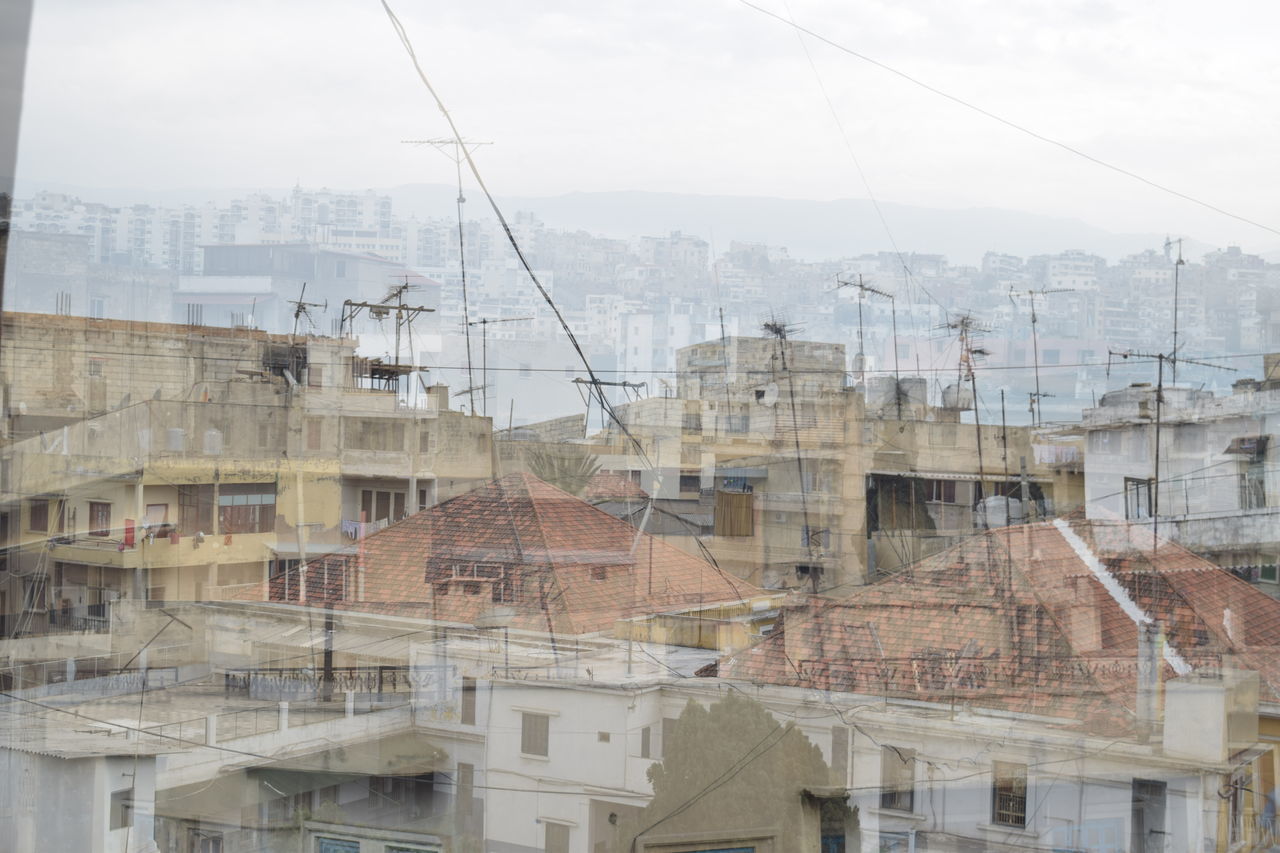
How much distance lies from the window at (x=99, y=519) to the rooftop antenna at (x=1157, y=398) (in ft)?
7.61

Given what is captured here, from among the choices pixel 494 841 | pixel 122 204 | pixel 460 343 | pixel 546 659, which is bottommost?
pixel 494 841

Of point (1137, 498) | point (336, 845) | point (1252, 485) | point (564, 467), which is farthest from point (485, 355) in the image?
point (1252, 485)

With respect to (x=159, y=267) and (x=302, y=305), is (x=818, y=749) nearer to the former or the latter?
(x=302, y=305)

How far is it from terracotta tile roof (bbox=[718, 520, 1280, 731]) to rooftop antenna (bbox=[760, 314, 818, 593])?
0.09 metres

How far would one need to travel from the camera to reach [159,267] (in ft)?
8.75

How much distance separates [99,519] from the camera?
105 inches

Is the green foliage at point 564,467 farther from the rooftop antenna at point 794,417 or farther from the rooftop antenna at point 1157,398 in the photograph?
the rooftop antenna at point 1157,398

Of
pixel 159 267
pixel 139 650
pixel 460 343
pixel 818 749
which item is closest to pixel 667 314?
pixel 460 343

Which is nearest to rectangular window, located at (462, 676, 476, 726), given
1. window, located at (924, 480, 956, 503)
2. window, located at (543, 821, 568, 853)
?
window, located at (543, 821, 568, 853)

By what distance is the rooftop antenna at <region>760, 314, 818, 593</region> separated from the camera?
2.53 meters

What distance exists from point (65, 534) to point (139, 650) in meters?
0.35

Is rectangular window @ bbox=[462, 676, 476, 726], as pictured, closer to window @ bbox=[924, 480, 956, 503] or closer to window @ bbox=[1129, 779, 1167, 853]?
window @ bbox=[924, 480, 956, 503]

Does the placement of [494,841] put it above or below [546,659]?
below

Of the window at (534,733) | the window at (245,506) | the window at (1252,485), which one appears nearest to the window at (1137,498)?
the window at (1252,485)
